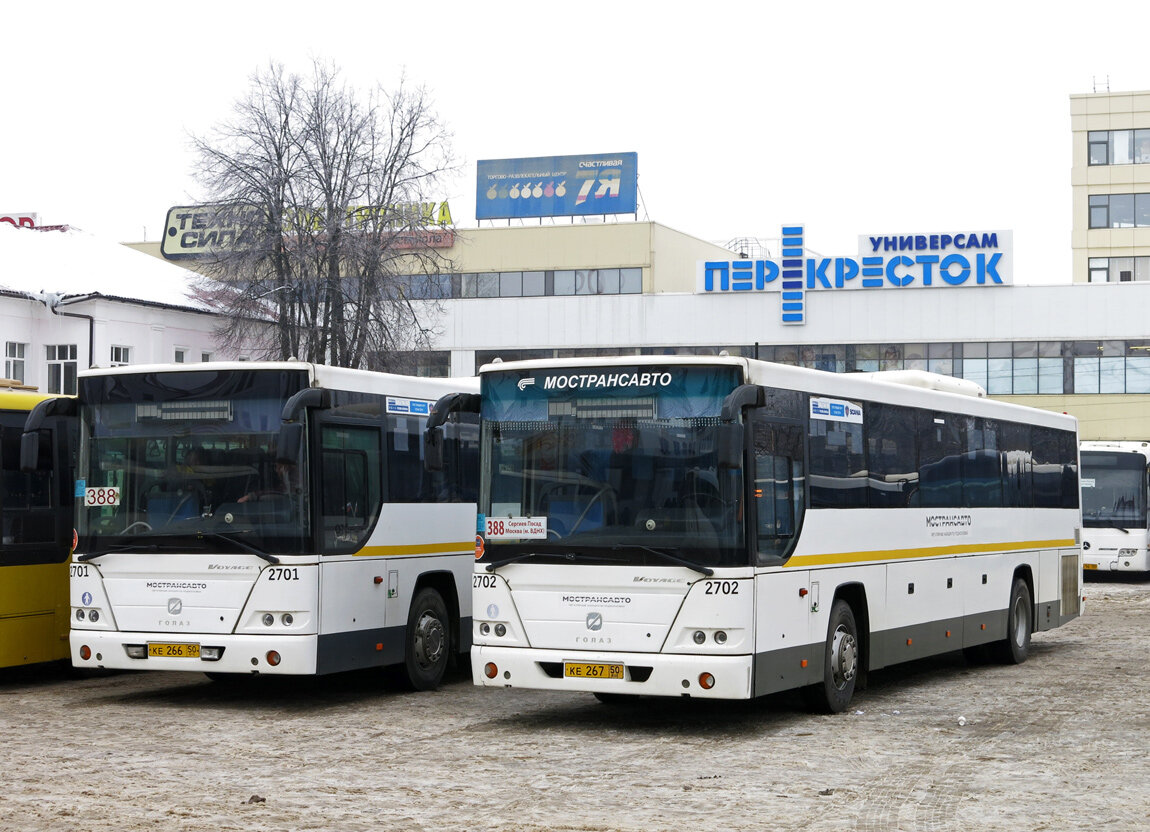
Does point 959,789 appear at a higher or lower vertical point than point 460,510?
lower

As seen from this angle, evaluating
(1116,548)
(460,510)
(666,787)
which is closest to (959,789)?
(666,787)

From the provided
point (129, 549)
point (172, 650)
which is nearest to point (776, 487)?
point (172, 650)

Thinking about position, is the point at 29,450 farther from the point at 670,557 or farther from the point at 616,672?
the point at 670,557

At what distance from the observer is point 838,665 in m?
13.8

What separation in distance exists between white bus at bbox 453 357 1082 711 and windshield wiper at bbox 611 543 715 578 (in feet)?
0.04

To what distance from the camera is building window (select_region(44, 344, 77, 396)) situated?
149 feet

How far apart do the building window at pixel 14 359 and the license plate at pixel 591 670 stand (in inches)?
1366

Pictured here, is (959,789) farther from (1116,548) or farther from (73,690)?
(1116,548)

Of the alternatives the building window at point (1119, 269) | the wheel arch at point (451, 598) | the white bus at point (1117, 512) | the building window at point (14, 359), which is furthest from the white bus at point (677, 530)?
the building window at point (1119, 269)

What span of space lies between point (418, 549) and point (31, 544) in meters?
3.73

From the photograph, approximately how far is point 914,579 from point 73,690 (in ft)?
26.6

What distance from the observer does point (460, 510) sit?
1617 cm

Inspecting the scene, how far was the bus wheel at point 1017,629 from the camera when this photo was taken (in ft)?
59.9

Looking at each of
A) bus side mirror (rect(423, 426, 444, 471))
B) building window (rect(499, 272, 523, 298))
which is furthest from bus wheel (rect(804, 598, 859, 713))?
building window (rect(499, 272, 523, 298))
